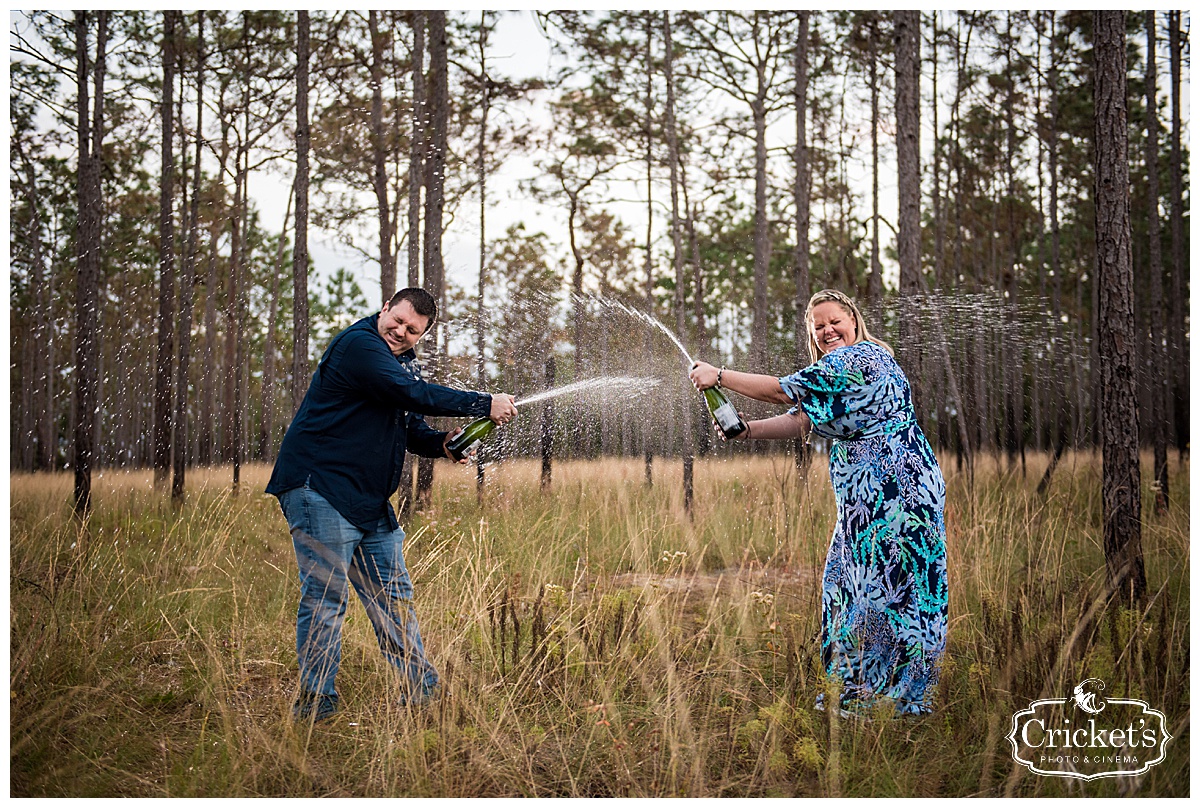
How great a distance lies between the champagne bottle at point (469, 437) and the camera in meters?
3.21

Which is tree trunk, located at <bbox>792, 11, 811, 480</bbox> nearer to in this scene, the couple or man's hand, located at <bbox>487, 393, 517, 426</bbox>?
the couple

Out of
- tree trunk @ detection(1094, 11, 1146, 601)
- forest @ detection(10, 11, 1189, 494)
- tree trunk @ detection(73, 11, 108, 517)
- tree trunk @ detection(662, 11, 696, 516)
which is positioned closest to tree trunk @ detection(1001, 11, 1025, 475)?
forest @ detection(10, 11, 1189, 494)

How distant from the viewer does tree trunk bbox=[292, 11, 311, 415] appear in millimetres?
6680

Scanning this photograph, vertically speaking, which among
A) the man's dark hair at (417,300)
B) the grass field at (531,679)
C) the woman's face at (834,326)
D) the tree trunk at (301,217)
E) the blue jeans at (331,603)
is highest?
the tree trunk at (301,217)

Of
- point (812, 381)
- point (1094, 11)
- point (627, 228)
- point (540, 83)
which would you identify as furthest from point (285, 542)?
point (627, 228)

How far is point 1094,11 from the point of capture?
393 cm

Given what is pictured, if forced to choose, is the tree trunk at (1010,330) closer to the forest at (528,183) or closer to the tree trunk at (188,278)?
the forest at (528,183)

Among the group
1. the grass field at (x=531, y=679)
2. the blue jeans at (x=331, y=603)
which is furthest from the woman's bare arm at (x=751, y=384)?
the blue jeans at (x=331, y=603)

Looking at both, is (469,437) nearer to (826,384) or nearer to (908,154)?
(826,384)

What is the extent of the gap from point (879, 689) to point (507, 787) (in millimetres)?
1372

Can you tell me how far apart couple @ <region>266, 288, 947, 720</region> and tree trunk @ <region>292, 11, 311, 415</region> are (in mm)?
3848

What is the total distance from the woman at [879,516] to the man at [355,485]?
1.17m
